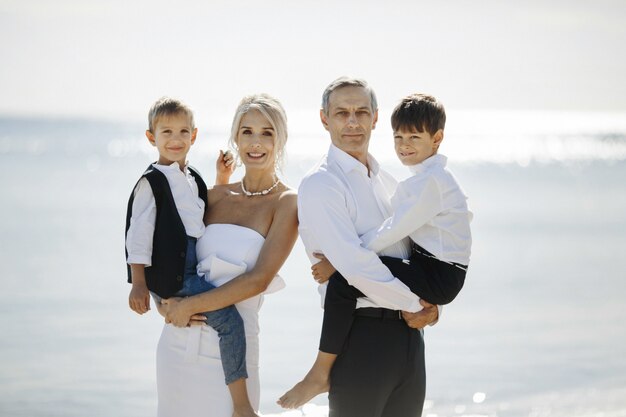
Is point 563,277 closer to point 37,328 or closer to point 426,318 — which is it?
point 37,328

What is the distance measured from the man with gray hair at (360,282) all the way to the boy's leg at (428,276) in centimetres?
5

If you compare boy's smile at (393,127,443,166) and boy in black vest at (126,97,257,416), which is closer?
boy's smile at (393,127,443,166)

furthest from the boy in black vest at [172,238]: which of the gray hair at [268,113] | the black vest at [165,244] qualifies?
the gray hair at [268,113]

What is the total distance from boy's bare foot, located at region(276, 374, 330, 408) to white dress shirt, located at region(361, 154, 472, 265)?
608mm

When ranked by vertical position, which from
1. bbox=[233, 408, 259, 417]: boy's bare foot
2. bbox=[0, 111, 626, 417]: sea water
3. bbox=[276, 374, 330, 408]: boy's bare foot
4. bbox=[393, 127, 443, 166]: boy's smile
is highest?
bbox=[393, 127, 443, 166]: boy's smile

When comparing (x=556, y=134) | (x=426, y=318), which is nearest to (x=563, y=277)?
(x=426, y=318)

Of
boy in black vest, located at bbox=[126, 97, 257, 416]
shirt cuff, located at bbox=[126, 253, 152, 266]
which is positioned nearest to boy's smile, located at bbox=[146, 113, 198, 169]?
boy in black vest, located at bbox=[126, 97, 257, 416]

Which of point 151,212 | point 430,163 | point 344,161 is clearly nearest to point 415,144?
point 430,163

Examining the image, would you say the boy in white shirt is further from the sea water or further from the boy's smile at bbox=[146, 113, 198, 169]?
the sea water

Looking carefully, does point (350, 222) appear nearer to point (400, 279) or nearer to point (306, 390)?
point (400, 279)

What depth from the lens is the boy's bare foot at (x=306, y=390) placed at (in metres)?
3.78

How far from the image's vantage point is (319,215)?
372 cm

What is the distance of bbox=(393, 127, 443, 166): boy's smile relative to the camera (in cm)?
390

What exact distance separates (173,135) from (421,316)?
143cm
